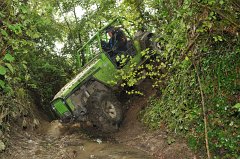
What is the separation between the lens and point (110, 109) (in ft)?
25.8

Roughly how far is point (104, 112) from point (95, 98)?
1.59ft

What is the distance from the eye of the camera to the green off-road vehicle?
7645 millimetres

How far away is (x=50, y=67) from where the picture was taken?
11422mm

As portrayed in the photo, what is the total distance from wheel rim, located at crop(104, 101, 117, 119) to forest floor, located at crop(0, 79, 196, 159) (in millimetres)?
525

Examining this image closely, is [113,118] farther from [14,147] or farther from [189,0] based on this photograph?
[189,0]

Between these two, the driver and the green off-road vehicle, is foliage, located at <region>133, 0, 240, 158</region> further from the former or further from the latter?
the driver

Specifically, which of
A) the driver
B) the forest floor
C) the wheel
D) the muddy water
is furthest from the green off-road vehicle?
the muddy water

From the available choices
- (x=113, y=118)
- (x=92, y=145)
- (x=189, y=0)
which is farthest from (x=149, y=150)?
(x=189, y=0)

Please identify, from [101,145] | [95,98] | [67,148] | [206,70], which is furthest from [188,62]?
[67,148]

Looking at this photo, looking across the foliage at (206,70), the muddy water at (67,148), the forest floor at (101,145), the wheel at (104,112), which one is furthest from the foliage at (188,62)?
the wheel at (104,112)

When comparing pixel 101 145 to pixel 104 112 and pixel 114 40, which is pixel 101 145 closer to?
pixel 104 112

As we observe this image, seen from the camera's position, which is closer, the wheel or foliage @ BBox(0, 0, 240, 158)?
foliage @ BBox(0, 0, 240, 158)

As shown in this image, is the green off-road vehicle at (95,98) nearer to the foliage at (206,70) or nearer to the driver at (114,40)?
the driver at (114,40)


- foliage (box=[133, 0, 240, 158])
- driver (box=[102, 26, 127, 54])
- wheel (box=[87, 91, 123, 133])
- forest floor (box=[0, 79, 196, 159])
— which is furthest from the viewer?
driver (box=[102, 26, 127, 54])
